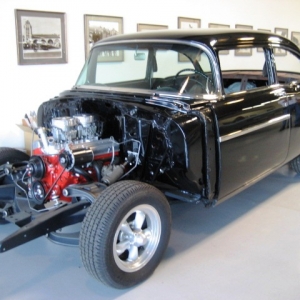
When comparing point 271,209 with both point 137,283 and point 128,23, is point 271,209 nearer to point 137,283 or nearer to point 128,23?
point 137,283

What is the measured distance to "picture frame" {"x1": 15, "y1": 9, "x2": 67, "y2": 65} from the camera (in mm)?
4840

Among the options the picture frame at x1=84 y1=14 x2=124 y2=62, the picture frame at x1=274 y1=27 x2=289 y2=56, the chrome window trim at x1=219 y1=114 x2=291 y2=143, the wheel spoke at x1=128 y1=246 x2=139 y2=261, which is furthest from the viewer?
the picture frame at x1=274 y1=27 x2=289 y2=56

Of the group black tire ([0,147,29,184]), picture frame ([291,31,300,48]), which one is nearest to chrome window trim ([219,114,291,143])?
black tire ([0,147,29,184])

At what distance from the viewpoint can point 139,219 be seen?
2598mm

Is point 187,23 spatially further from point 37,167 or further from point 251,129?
point 37,167

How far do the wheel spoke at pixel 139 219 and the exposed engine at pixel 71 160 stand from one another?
36cm

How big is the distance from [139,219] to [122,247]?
0.21 m

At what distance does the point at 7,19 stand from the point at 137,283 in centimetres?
367

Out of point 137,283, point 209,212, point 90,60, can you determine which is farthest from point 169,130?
point 90,60

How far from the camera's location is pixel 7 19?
4723 millimetres

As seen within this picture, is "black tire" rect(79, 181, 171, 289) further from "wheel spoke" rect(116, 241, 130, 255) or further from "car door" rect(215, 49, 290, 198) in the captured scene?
"car door" rect(215, 49, 290, 198)

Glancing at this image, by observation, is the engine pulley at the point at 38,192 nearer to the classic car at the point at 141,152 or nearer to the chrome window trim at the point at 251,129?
the classic car at the point at 141,152

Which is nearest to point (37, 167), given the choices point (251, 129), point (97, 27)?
point (251, 129)

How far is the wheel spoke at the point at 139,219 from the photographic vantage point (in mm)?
2592
